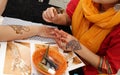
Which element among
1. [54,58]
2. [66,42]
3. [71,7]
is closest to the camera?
[54,58]

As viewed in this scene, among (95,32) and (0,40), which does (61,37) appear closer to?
(95,32)

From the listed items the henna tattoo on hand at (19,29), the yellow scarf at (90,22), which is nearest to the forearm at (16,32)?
the henna tattoo on hand at (19,29)

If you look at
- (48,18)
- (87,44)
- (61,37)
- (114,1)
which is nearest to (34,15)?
(48,18)

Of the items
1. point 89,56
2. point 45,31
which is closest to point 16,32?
point 45,31

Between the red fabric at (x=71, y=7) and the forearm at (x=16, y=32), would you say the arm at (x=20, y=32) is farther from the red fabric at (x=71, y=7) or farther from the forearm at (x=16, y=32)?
the red fabric at (x=71, y=7)

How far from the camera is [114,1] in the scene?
44.0 inches

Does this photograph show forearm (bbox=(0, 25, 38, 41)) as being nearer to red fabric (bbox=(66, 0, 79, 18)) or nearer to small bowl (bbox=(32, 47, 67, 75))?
small bowl (bbox=(32, 47, 67, 75))

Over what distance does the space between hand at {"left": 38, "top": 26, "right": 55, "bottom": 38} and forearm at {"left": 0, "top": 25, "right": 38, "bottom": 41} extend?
0.9 inches

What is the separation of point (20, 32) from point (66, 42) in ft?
0.80

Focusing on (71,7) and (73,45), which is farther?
(71,7)

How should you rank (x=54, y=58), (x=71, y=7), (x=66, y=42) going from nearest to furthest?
(x=54, y=58) → (x=66, y=42) → (x=71, y=7)

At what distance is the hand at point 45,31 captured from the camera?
1170mm

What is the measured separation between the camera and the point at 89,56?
1.16m

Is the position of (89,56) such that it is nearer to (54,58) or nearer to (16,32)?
(54,58)
